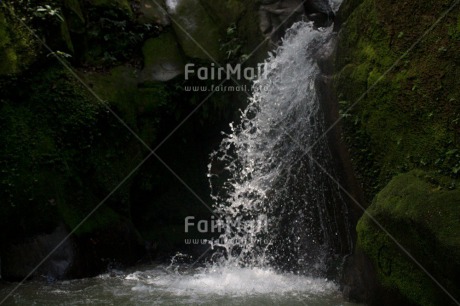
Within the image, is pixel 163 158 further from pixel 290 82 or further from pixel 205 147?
pixel 290 82

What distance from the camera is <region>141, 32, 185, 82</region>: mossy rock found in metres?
8.23

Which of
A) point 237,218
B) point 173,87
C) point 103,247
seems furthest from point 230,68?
point 103,247

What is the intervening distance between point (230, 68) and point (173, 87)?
41.0 inches

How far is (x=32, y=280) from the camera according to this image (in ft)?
21.0

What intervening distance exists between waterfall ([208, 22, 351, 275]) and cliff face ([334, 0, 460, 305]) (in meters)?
0.80

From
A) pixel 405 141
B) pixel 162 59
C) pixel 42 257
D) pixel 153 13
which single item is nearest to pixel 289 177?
pixel 405 141

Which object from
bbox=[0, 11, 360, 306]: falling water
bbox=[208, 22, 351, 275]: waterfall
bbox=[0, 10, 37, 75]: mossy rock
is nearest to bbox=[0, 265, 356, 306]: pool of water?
bbox=[0, 11, 360, 306]: falling water

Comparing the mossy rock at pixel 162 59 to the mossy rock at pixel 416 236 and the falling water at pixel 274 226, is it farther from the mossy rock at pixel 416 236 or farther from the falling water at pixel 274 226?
the mossy rock at pixel 416 236

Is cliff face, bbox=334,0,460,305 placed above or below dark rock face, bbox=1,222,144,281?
above

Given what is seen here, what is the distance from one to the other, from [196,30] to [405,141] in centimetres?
490

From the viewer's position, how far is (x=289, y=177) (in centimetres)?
680

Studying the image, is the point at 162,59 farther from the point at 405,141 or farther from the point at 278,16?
the point at 405,141

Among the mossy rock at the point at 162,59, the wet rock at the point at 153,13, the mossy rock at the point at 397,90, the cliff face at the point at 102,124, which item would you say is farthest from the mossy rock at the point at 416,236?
the wet rock at the point at 153,13

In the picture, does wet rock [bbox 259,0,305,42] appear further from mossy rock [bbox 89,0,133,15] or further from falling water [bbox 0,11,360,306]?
mossy rock [bbox 89,0,133,15]
